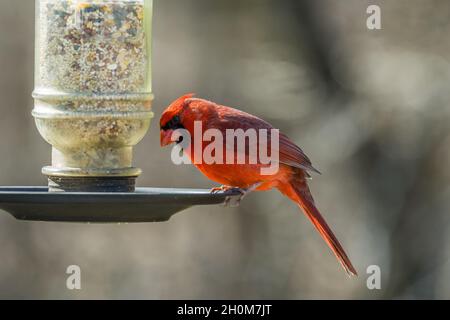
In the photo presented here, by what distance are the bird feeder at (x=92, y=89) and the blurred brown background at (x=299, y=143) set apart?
4.47 m

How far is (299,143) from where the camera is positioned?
375 inches

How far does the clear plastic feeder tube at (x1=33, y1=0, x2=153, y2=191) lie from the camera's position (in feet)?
16.3

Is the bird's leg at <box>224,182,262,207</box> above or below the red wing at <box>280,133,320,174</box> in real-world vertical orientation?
below

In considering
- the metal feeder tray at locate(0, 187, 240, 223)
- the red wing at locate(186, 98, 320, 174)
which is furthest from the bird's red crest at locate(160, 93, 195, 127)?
the metal feeder tray at locate(0, 187, 240, 223)

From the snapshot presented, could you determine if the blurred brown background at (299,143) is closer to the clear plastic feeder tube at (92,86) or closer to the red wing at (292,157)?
the red wing at (292,157)

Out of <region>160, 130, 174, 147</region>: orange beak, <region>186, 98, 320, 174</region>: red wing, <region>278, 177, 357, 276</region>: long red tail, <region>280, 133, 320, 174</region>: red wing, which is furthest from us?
<region>278, 177, 357, 276</region>: long red tail

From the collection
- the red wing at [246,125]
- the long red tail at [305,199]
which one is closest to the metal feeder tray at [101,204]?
the red wing at [246,125]

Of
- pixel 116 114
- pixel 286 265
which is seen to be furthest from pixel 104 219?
pixel 286 265

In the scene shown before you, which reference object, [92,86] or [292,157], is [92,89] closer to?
[92,86]

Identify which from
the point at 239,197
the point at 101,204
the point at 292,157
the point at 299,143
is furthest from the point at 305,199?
the point at 299,143

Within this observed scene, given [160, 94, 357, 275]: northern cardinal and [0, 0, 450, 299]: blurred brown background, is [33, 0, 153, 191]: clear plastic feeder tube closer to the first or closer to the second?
[160, 94, 357, 275]: northern cardinal

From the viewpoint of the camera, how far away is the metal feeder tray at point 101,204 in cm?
432

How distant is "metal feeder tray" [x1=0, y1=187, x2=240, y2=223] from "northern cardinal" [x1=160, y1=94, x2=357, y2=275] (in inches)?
23.8

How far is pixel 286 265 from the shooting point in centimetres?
965
